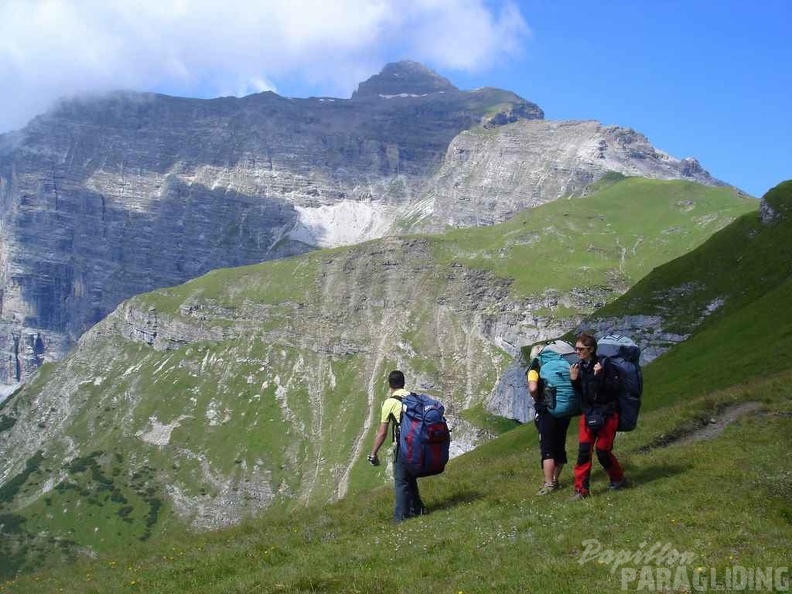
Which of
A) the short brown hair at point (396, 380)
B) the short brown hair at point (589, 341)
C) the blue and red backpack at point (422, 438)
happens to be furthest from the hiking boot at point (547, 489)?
the short brown hair at point (396, 380)

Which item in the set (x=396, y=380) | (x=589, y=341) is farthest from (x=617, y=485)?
(x=396, y=380)

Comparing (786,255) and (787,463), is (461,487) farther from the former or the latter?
(786,255)

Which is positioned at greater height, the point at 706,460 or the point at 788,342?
the point at 788,342

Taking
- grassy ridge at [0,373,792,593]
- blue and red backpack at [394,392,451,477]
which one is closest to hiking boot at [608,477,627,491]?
grassy ridge at [0,373,792,593]

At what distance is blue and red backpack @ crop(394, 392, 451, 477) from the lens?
1783 cm

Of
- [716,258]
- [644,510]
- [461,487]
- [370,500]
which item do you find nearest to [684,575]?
[644,510]

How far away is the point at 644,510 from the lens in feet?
49.5

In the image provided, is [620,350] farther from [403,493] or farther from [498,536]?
[403,493]

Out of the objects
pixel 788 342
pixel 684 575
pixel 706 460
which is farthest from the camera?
pixel 788 342

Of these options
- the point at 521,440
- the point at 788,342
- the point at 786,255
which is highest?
the point at 786,255

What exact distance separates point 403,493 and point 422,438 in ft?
5.62

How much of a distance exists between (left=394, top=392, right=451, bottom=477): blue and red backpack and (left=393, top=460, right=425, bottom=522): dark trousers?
0.38 m

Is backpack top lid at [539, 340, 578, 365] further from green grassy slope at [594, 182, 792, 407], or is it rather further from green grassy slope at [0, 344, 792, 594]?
green grassy slope at [594, 182, 792, 407]

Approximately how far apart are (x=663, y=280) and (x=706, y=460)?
10866cm
